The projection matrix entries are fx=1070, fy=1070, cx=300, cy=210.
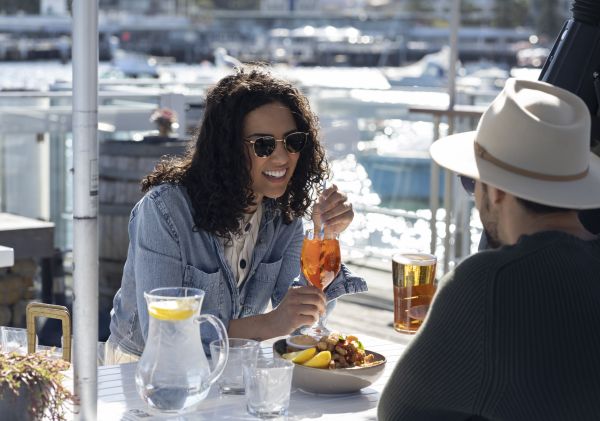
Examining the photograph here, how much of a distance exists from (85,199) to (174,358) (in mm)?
290

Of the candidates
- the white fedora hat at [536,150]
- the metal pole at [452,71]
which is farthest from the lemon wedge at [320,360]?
A: the metal pole at [452,71]

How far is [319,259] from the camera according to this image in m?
2.22

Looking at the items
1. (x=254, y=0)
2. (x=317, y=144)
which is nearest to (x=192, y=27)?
(x=254, y=0)

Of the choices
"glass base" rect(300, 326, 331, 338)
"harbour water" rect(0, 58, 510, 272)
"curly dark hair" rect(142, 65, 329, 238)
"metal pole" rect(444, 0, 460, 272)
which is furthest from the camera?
"harbour water" rect(0, 58, 510, 272)

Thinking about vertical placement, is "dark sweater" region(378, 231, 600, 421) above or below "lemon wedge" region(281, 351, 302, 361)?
above

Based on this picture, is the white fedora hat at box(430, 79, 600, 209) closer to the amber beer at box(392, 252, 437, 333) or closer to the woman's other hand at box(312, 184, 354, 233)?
the amber beer at box(392, 252, 437, 333)

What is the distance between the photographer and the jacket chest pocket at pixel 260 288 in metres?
2.57

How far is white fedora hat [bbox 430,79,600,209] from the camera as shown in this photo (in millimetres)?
1647

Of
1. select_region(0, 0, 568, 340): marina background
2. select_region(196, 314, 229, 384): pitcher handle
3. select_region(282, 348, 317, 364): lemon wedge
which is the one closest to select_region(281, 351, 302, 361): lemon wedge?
select_region(282, 348, 317, 364): lemon wedge

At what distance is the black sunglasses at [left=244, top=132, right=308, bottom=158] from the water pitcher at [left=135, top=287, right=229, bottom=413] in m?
0.78

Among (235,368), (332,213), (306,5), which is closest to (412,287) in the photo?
(332,213)

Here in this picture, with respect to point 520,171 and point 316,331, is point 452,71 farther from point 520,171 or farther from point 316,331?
point 520,171

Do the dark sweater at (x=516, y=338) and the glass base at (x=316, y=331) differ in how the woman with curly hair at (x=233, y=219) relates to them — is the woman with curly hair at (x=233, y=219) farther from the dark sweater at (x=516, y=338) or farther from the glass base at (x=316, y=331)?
the dark sweater at (x=516, y=338)

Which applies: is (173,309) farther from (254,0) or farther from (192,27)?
(254,0)
